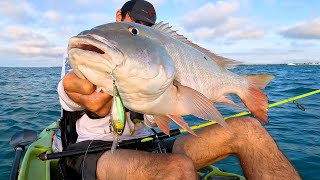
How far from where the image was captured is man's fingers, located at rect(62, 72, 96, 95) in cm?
238

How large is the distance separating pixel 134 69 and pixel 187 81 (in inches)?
21.6

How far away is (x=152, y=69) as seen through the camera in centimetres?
189

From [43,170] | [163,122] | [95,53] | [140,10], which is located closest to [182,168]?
[163,122]

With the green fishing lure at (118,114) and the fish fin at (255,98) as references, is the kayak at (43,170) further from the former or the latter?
the green fishing lure at (118,114)

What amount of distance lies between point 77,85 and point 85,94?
0.45ft

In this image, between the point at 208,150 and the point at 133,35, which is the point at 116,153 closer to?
the point at 208,150

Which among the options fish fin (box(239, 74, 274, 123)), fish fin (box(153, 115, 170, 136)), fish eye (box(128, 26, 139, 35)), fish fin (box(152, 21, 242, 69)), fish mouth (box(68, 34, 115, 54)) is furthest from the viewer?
fish fin (box(239, 74, 274, 123))

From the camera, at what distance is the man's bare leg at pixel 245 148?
115 inches

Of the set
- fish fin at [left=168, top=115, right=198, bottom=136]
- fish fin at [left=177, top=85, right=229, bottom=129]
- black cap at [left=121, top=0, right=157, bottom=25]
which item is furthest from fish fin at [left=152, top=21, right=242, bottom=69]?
black cap at [left=121, top=0, right=157, bottom=25]

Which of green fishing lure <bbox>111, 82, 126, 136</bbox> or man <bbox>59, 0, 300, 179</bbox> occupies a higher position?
green fishing lure <bbox>111, 82, 126, 136</bbox>

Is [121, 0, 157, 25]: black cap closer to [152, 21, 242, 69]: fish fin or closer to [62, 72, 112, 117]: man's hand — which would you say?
[152, 21, 242, 69]: fish fin

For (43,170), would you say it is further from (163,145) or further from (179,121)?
(179,121)

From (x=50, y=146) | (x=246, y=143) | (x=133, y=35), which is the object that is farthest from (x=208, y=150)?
(x=50, y=146)

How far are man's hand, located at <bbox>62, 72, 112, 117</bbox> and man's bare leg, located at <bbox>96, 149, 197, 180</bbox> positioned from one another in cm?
44
